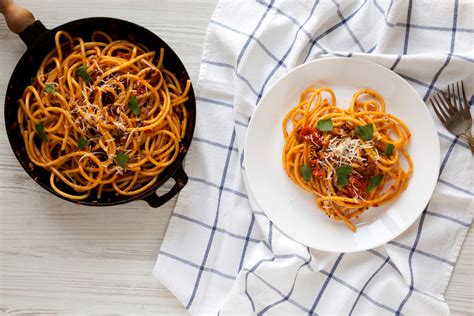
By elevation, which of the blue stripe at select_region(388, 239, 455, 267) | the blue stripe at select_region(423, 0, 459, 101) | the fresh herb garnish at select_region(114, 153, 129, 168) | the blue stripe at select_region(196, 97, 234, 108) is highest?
the blue stripe at select_region(423, 0, 459, 101)

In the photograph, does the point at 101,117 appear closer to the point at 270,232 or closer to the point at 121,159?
the point at 121,159

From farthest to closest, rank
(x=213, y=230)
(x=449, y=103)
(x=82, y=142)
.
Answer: (x=213, y=230), (x=449, y=103), (x=82, y=142)

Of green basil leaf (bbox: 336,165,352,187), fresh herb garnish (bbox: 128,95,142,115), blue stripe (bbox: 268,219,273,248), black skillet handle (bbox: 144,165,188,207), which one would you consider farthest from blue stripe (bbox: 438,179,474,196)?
fresh herb garnish (bbox: 128,95,142,115)

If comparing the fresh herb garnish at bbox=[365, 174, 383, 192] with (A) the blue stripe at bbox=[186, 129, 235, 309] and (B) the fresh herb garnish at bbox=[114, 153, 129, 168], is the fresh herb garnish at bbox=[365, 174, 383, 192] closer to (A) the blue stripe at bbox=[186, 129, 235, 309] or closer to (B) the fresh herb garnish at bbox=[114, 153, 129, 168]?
(A) the blue stripe at bbox=[186, 129, 235, 309]

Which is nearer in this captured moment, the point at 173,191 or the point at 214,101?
the point at 173,191

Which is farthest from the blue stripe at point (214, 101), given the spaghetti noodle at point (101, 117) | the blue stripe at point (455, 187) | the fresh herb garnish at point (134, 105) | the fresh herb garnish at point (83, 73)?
the blue stripe at point (455, 187)

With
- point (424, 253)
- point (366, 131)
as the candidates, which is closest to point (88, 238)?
point (366, 131)
